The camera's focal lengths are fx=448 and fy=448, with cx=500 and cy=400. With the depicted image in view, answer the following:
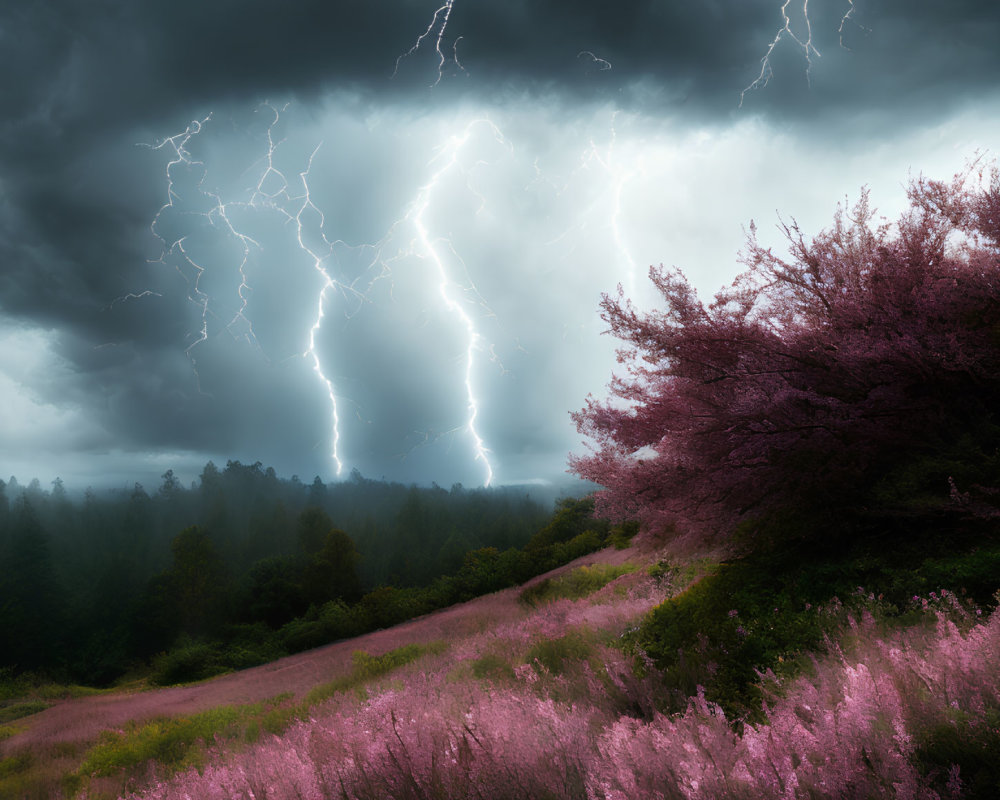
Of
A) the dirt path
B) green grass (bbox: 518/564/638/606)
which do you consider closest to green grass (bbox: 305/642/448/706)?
the dirt path

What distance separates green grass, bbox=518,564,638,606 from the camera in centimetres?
1167

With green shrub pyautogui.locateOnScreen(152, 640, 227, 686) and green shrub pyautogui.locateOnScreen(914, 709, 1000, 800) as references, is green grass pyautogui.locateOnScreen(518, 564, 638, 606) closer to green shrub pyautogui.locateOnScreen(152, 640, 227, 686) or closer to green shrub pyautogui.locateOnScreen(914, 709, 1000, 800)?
green shrub pyautogui.locateOnScreen(914, 709, 1000, 800)

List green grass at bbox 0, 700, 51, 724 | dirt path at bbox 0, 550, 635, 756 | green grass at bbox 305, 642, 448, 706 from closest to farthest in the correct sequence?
green grass at bbox 305, 642, 448, 706
dirt path at bbox 0, 550, 635, 756
green grass at bbox 0, 700, 51, 724

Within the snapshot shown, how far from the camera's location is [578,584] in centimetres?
1256

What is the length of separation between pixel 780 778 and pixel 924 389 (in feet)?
15.7

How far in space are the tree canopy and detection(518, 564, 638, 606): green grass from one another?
284 inches

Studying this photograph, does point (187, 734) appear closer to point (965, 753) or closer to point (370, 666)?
point (370, 666)

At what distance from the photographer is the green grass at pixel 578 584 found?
38.3ft

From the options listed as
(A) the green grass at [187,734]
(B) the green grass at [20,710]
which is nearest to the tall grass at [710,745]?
(A) the green grass at [187,734]

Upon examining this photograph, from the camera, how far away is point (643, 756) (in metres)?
1.91

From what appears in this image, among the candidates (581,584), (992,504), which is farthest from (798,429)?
(581,584)

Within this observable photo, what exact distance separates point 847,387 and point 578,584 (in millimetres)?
9731

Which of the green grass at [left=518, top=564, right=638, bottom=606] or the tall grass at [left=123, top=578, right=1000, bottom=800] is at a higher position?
the tall grass at [left=123, top=578, right=1000, bottom=800]

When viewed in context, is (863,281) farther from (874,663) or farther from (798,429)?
(874,663)
